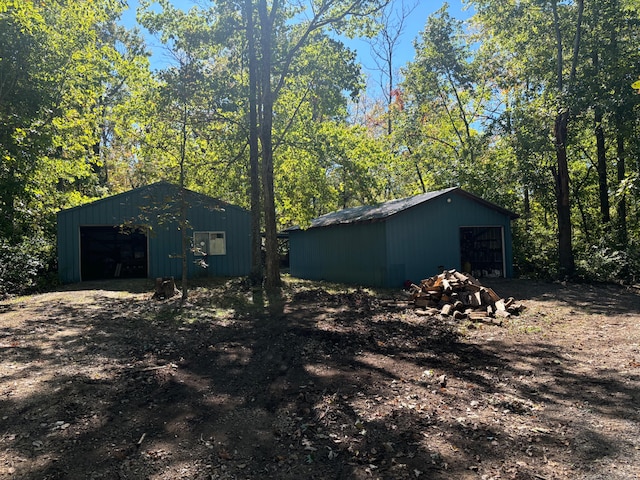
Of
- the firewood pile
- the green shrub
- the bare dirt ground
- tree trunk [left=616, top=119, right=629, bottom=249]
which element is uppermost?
tree trunk [left=616, top=119, right=629, bottom=249]

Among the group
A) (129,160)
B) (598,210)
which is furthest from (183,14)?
(598,210)

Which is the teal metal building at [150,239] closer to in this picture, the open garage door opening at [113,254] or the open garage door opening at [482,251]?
the open garage door opening at [113,254]

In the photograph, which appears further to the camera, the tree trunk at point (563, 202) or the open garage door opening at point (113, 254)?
the open garage door opening at point (113, 254)

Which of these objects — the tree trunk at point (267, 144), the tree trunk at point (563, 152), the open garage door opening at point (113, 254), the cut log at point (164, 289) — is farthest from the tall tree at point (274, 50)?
the open garage door opening at point (113, 254)

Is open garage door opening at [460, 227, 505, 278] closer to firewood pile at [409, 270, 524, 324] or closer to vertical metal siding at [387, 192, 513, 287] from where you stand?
vertical metal siding at [387, 192, 513, 287]

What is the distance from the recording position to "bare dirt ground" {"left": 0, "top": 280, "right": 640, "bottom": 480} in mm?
3164

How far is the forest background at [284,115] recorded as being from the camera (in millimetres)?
11539

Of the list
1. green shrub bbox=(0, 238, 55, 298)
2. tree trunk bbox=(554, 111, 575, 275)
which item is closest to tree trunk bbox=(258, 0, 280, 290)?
green shrub bbox=(0, 238, 55, 298)

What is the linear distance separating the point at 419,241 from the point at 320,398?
10.7 meters

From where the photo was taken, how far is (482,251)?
17047 millimetres

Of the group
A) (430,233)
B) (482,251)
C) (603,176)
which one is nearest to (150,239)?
(430,233)

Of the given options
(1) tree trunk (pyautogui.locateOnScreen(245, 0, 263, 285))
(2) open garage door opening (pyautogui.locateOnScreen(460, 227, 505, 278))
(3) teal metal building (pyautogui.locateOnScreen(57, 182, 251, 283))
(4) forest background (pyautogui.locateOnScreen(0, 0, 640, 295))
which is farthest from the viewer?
(2) open garage door opening (pyautogui.locateOnScreen(460, 227, 505, 278))

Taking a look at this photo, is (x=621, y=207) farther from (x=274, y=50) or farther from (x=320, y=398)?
(x=320, y=398)

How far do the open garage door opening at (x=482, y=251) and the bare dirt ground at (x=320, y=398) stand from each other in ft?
25.9
